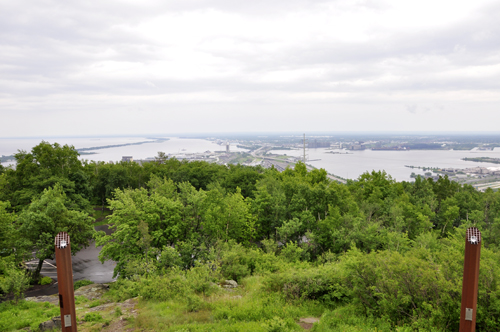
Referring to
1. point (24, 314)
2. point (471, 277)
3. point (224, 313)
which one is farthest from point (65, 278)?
point (24, 314)

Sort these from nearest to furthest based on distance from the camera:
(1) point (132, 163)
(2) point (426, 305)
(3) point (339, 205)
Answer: (2) point (426, 305) < (3) point (339, 205) < (1) point (132, 163)

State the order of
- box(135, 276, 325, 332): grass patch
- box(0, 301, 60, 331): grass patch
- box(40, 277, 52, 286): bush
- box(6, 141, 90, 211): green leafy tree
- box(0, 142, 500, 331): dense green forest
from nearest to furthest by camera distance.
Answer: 1. box(0, 142, 500, 331): dense green forest
2. box(135, 276, 325, 332): grass patch
3. box(0, 301, 60, 331): grass patch
4. box(40, 277, 52, 286): bush
5. box(6, 141, 90, 211): green leafy tree

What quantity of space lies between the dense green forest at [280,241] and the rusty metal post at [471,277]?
148 inches

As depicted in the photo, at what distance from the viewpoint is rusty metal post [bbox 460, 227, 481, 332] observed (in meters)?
5.80

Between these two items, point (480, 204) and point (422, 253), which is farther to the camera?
point (480, 204)

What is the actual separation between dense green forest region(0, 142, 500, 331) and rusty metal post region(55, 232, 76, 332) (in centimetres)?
608

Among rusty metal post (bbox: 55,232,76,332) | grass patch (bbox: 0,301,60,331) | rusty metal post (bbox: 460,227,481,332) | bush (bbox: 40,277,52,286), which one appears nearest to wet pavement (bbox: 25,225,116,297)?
bush (bbox: 40,277,52,286)

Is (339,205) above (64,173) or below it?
below

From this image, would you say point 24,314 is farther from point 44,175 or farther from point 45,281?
point 44,175

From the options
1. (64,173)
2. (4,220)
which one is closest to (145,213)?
(4,220)

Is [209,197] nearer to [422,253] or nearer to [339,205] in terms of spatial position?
[339,205]

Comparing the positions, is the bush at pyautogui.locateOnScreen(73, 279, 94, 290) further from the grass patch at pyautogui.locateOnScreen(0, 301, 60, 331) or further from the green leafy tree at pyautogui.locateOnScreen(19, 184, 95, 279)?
the grass patch at pyautogui.locateOnScreen(0, 301, 60, 331)

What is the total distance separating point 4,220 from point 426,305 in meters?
28.4

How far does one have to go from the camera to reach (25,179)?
36844mm
